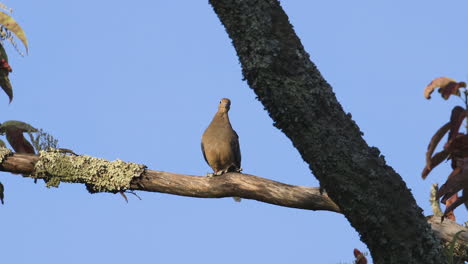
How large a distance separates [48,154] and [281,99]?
2805 mm

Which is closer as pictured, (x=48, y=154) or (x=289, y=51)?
(x=289, y=51)

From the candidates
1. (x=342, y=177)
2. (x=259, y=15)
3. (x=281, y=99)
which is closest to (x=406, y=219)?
(x=342, y=177)

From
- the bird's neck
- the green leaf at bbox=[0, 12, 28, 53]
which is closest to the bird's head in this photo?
the bird's neck

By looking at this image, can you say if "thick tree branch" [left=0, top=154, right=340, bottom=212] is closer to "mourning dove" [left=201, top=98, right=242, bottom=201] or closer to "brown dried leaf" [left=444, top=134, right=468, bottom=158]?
"brown dried leaf" [left=444, top=134, right=468, bottom=158]

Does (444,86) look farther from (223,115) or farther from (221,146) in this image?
(223,115)

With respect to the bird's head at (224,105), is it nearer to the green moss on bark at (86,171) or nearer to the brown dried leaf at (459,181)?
the green moss on bark at (86,171)

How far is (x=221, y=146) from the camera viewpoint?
8445 mm

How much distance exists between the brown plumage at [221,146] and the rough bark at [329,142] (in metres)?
5.62

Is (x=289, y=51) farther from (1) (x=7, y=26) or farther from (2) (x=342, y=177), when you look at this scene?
(1) (x=7, y=26)

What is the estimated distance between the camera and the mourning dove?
8.46 meters

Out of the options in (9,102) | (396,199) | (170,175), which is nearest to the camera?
(396,199)

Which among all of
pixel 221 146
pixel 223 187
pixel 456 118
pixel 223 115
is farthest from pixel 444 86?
pixel 223 115

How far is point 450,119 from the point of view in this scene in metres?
2.77

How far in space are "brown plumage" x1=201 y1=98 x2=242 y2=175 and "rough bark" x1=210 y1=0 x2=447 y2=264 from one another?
562 centimetres
